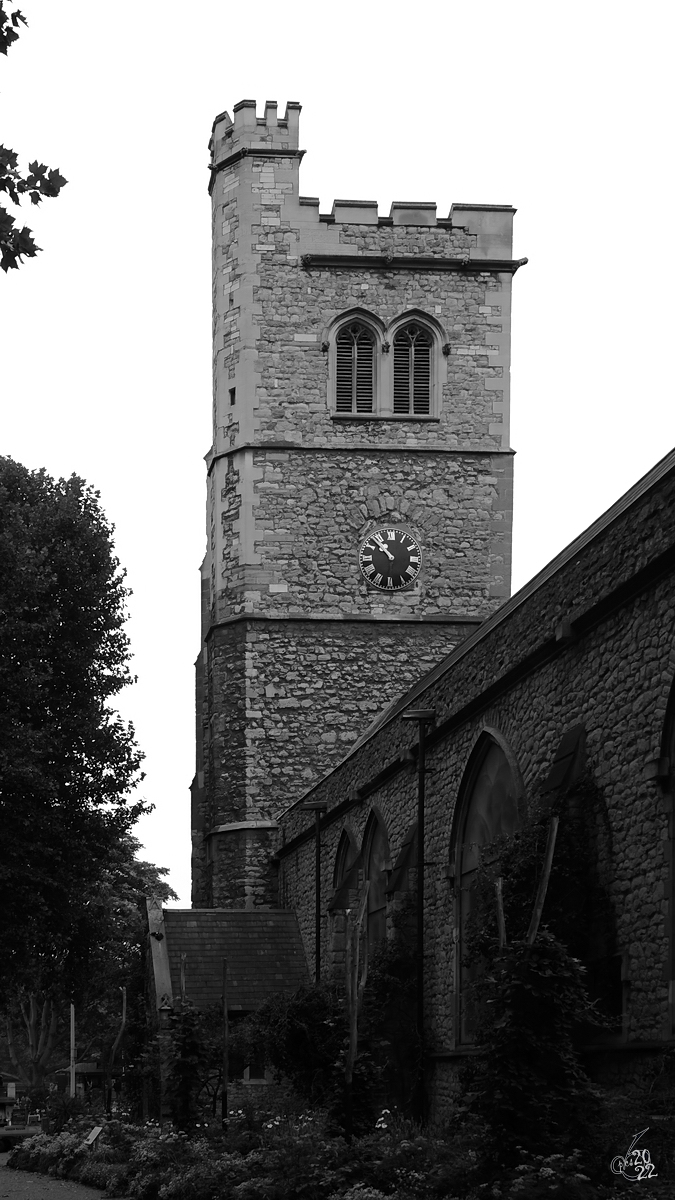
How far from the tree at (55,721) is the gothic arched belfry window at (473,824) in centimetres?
1159

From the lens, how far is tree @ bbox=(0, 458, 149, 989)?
30.6 m

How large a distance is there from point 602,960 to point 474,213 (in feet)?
83.7

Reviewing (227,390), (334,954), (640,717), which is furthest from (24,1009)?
(640,717)

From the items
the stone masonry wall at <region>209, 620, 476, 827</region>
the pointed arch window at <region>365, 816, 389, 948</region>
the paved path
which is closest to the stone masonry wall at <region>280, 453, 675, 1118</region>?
the pointed arch window at <region>365, 816, 389, 948</region>

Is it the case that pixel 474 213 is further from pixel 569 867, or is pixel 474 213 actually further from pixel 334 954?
pixel 569 867

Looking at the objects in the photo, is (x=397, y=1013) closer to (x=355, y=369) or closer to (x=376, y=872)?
(x=376, y=872)

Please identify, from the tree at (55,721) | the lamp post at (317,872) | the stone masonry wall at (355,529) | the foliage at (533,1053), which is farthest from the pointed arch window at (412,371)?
the foliage at (533,1053)

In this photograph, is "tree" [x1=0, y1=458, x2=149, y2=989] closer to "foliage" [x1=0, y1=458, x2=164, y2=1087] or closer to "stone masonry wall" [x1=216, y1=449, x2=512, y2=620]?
"foliage" [x1=0, y1=458, x2=164, y2=1087]

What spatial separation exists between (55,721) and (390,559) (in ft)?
25.3

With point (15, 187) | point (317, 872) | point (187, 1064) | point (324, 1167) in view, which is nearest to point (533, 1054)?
point (324, 1167)

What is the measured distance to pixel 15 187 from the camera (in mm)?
9539

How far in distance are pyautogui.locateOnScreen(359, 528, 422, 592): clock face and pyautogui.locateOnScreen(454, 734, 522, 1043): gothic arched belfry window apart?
15704 millimetres

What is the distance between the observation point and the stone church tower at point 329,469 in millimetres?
34844

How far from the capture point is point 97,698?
3294 cm
